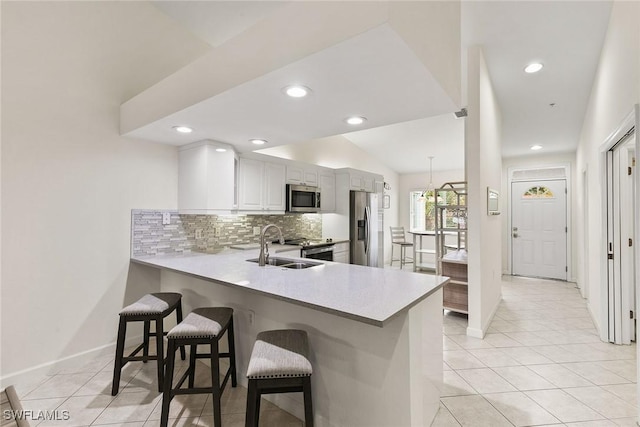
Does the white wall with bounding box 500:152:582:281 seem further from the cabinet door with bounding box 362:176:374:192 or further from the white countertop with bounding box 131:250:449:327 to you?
the white countertop with bounding box 131:250:449:327

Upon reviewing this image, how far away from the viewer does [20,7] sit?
87.9 inches

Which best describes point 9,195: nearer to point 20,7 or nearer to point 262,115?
point 20,7

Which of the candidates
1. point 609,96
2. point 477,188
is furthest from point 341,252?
point 609,96

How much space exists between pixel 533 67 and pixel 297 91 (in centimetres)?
327

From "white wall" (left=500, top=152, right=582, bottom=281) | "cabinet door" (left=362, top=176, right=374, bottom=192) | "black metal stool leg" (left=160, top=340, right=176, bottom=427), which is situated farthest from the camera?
"white wall" (left=500, top=152, right=582, bottom=281)

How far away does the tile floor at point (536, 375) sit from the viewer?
1.88m

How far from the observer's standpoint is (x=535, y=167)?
20.1 feet

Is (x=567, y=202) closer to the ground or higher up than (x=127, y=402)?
higher up

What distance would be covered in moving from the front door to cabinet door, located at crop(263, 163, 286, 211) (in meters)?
5.18

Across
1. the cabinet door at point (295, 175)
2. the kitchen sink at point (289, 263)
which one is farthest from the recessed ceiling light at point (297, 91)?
the cabinet door at point (295, 175)

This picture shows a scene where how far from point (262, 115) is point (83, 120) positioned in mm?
1666

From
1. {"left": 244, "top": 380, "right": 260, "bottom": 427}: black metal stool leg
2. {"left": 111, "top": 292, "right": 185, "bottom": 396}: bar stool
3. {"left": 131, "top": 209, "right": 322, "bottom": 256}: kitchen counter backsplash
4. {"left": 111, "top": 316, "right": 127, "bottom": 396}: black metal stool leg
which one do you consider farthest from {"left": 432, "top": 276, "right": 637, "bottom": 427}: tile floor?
{"left": 131, "top": 209, "right": 322, "bottom": 256}: kitchen counter backsplash

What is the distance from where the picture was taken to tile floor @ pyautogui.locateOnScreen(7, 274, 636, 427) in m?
1.85

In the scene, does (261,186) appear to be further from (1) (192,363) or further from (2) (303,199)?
(1) (192,363)
